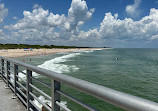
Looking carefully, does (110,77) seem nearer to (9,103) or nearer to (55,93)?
(9,103)

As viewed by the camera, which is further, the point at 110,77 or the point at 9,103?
the point at 110,77

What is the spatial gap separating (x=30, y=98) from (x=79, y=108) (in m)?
6.23

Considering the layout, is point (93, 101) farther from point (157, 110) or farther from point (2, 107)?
point (157, 110)

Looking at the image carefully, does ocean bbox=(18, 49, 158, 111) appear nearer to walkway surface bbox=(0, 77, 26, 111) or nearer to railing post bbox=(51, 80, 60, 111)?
walkway surface bbox=(0, 77, 26, 111)

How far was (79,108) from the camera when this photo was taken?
8.88m

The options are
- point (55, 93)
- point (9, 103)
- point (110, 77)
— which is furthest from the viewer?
point (110, 77)

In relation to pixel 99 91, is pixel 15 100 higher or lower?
lower

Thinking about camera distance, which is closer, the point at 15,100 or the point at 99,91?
the point at 99,91

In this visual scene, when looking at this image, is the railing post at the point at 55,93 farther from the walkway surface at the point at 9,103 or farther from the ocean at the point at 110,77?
the ocean at the point at 110,77

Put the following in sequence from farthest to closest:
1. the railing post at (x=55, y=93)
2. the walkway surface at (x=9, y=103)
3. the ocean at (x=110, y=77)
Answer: the ocean at (x=110, y=77)
the walkway surface at (x=9, y=103)
the railing post at (x=55, y=93)

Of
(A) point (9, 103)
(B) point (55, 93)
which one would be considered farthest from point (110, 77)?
(B) point (55, 93)

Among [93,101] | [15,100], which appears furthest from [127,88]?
[15,100]

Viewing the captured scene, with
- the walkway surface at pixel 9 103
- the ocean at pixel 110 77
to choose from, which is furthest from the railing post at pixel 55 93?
the ocean at pixel 110 77

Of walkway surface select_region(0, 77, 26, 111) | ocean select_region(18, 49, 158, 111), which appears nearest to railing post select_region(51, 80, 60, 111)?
walkway surface select_region(0, 77, 26, 111)
